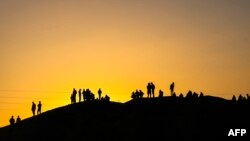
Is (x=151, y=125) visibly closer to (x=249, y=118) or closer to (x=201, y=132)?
(x=201, y=132)

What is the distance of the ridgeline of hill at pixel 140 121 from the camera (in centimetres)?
6481

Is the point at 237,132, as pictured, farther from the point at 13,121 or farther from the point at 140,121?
the point at 13,121

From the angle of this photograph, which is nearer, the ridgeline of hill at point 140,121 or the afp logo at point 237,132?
the afp logo at point 237,132

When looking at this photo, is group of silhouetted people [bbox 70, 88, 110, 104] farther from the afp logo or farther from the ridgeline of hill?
the afp logo

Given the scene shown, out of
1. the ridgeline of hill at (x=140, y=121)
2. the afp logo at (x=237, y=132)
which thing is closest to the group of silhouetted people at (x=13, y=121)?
the ridgeline of hill at (x=140, y=121)

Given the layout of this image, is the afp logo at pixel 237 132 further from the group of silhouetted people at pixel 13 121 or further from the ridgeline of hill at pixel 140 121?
the group of silhouetted people at pixel 13 121

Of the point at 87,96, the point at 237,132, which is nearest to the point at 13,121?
the point at 87,96

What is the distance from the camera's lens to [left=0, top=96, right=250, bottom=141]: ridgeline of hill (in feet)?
213

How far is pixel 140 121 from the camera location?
227ft

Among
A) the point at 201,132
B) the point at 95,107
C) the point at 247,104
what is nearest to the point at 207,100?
the point at 247,104

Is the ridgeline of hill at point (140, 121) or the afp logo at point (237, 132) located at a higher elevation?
the ridgeline of hill at point (140, 121)

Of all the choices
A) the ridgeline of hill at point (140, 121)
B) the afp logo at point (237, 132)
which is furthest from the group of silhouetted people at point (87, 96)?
the afp logo at point (237, 132)

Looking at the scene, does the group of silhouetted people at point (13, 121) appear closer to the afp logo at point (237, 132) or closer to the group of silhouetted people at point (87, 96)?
the group of silhouetted people at point (87, 96)

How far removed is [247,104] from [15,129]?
1418 inches
